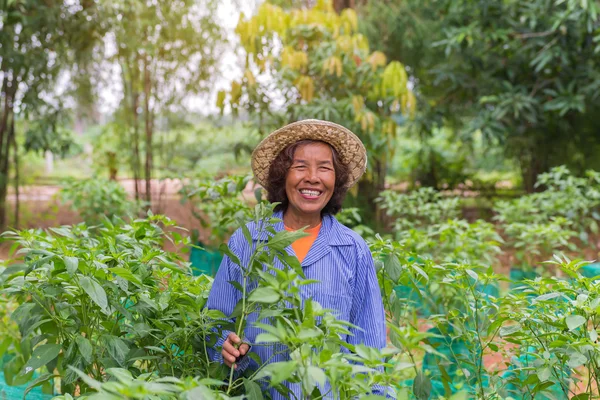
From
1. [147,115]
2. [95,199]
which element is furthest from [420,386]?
[147,115]

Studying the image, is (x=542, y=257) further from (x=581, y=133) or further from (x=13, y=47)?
(x=13, y=47)

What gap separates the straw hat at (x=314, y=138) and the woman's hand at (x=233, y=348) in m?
0.53

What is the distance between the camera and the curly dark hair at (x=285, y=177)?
1725 millimetres

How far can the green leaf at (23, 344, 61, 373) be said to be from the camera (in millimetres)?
1433

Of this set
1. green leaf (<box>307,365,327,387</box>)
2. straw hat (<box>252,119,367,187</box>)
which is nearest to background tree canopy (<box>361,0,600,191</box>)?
straw hat (<box>252,119,367,187</box>)

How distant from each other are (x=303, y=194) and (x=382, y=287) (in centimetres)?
38

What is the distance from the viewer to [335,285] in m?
1.60

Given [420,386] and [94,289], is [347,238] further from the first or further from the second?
[94,289]

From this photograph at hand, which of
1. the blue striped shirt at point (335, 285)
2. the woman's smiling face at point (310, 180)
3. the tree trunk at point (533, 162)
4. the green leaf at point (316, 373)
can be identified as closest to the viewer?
the green leaf at point (316, 373)

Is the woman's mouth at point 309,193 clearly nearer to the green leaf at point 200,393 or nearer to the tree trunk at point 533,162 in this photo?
the green leaf at point 200,393

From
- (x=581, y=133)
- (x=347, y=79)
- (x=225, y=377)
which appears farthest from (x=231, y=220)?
(x=581, y=133)

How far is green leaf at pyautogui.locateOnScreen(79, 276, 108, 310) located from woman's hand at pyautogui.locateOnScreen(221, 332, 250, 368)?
25 centimetres

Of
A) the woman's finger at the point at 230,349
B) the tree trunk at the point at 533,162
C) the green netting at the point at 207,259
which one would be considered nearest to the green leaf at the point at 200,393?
the woman's finger at the point at 230,349

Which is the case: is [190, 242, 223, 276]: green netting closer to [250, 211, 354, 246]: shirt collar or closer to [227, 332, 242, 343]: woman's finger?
[250, 211, 354, 246]: shirt collar
